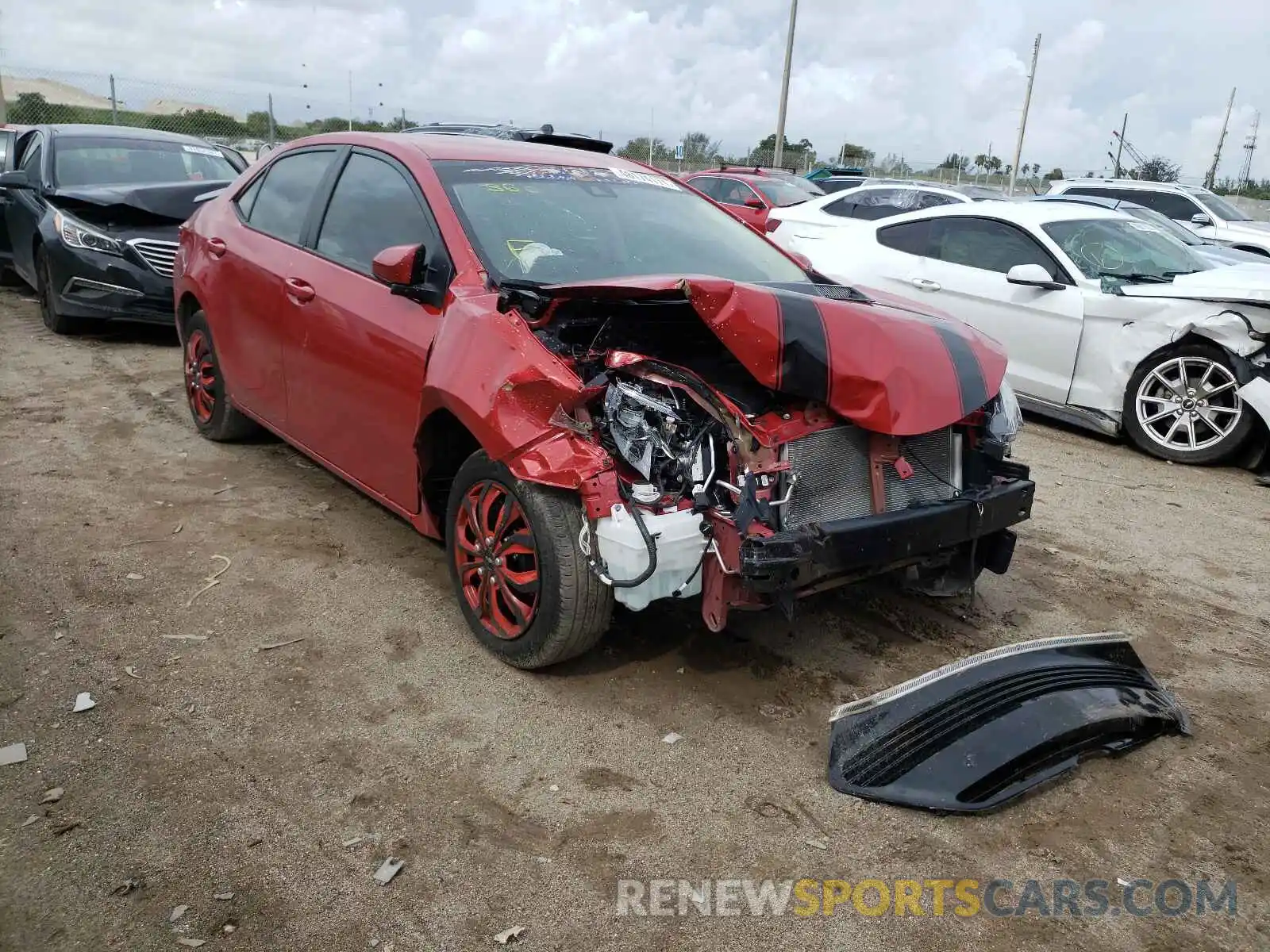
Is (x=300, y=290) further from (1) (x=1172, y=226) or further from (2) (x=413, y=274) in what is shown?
(1) (x=1172, y=226)

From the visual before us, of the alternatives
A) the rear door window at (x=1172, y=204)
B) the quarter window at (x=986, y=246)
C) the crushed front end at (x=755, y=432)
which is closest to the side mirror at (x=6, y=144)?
the quarter window at (x=986, y=246)

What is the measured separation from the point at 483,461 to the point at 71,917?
1722 millimetres

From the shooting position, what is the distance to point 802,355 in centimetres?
299

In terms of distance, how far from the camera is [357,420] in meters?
3.97

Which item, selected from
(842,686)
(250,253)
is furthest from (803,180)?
(842,686)

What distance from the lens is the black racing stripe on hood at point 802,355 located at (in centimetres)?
298

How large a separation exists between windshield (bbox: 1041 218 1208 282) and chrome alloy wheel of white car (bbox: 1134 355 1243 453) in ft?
2.54

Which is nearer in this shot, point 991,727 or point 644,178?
point 991,727

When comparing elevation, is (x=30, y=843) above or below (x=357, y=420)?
below

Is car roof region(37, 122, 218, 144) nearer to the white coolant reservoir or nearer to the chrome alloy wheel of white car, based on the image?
the white coolant reservoir

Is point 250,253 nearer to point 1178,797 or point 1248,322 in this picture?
point 1178,797

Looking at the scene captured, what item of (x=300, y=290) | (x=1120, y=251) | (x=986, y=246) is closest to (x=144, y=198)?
(x=300, y=290)

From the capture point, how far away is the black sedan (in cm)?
787

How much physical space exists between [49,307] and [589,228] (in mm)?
6950
